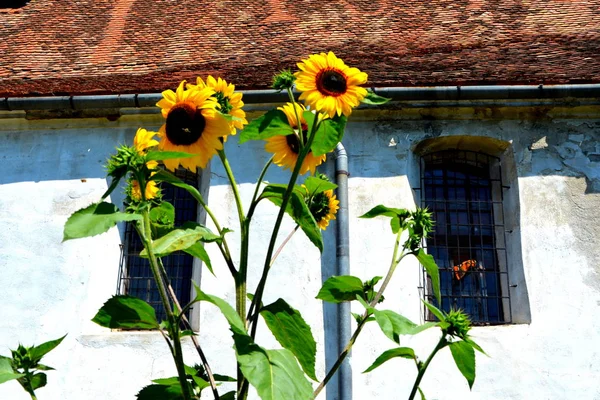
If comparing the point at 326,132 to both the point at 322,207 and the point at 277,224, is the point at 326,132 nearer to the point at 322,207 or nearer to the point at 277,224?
the point at 277,224

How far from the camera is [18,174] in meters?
8.33

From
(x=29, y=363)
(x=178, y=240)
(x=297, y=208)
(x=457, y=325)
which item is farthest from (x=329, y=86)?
(x=29, y=363)

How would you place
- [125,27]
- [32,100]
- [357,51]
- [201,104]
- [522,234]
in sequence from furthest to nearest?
[125,27], [357,51], [32,100], [522,234], [201,104]

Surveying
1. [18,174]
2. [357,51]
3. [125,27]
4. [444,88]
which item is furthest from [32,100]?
[444,88]

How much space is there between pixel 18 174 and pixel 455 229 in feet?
13.2

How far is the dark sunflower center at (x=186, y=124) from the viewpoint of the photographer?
10.4ft

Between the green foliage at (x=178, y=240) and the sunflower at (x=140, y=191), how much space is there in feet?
0.88

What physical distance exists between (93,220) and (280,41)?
22.9 feet

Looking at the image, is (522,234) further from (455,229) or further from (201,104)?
(201,104)

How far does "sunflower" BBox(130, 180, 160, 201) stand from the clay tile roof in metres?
4.92

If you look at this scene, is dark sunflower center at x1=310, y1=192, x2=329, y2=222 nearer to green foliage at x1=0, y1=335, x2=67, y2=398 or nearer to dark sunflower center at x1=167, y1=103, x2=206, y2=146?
dark sunflower center at x1=167, y1=103, x2=206, y2=146

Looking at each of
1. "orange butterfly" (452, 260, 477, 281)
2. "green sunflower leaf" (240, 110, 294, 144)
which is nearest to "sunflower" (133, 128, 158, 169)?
"green sunflower leaf" (240, 110, 294, 144)

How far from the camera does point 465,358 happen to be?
311 centimetres

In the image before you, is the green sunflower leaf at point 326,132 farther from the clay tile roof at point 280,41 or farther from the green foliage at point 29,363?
the clay tile roof at point 280,41
